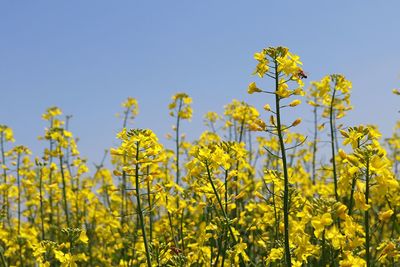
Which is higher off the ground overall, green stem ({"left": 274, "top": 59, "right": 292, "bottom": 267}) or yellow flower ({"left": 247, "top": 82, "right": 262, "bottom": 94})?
yellow flower ({"left": 247, "top": 82, "right": 262, "bottom": 94})

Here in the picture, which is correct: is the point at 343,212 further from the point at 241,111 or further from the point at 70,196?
the point at 70,196

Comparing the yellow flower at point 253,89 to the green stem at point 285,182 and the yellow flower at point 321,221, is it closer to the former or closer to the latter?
the green stem at point 285,182

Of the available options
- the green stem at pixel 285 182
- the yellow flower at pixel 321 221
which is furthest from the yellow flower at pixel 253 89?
the yellow flower at pixel 321 221

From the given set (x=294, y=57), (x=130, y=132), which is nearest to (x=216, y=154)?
(x=130, y=132)

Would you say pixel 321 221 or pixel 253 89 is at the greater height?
pixel 253 89

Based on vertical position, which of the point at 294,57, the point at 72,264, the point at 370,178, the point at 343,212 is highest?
the point at 294,57

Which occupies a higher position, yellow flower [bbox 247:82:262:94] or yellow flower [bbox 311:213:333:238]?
yellow flower [bbox 247:82:262:94]

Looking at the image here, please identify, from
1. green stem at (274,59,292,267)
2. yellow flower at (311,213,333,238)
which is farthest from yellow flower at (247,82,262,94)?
yellow flower at (311,213,333,238)

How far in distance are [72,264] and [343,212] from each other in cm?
225

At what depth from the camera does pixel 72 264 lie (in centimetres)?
422

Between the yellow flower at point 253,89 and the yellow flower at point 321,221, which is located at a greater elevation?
the yellow flower at point 253,89

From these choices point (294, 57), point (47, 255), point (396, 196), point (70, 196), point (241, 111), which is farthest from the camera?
point (70, 196)

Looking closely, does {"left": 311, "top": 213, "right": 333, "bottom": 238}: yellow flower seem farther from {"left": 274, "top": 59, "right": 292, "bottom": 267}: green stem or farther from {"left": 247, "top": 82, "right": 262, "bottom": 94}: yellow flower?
{"left": 247, "top": 82, "right": 262, "bottom": 94}: yellow flower

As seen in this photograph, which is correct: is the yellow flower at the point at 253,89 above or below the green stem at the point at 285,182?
above
